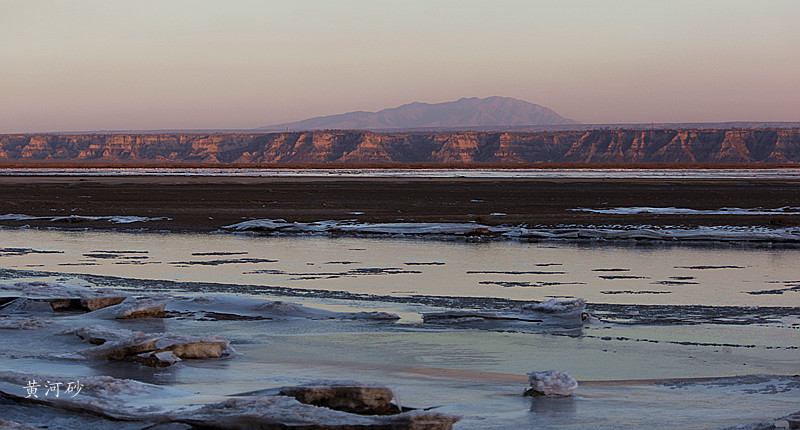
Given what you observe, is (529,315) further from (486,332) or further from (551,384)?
(551,384)

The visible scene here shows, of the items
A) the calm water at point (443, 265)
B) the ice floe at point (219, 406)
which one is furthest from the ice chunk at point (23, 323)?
the calm water at point (443, 265)

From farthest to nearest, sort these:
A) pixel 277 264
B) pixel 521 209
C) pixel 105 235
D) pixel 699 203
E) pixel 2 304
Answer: pixel 699 203
pixel 521 209
pixel 105 235
pixel 277 264
pixel 2 304

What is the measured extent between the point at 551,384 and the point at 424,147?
543 ft

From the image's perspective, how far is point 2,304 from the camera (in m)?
9.80

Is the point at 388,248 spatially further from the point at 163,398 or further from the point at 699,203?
the point at 699,203

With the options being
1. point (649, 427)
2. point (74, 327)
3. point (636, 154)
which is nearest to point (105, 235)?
point (74, 327)

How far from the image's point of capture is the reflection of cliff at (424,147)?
497 feet

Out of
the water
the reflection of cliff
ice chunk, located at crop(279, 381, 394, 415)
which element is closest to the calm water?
the water

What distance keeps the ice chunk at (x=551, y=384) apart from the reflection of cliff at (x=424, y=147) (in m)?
146

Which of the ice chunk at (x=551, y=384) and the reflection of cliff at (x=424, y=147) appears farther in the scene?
the reflection of cliff at (x=424, y=147)

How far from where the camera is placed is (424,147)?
562 ft

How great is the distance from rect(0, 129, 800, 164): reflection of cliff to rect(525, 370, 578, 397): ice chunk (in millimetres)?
146214

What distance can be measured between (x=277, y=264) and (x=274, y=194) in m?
21.8

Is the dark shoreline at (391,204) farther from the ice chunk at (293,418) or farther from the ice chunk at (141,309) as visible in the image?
the ice chunk at (293,418)
